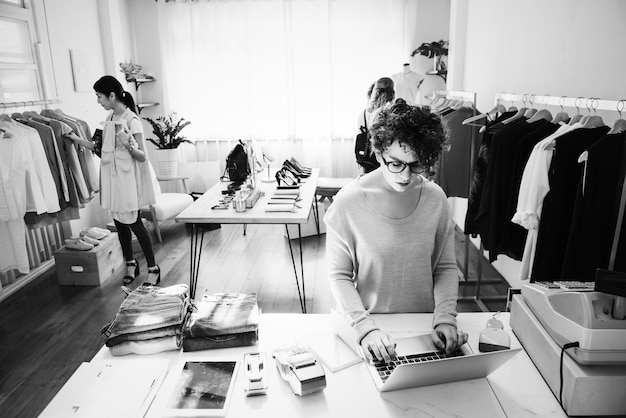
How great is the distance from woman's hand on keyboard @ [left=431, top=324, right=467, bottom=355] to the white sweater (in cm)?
16

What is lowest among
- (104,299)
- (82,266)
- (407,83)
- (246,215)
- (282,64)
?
(104,299)

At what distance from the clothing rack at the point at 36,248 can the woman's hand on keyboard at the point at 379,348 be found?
3095 mm

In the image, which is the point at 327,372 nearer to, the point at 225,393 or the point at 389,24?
the point at 225,393

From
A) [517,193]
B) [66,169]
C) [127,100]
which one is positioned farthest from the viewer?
[66,169]

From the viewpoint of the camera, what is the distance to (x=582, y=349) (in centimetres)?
107

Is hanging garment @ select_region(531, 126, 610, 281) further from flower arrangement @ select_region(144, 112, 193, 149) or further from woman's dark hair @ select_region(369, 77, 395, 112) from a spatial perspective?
flower arrangement @ select_region(144, 112, 193, 149)

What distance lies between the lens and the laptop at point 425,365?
3.51 feet

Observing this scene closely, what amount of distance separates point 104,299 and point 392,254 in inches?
108

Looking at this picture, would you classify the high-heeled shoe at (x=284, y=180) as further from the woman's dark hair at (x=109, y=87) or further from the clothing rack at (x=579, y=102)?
the clothing rack at (x=579, y=102)

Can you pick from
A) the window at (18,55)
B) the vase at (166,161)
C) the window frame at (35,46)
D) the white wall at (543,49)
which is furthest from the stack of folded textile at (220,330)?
the vase at (166,161)

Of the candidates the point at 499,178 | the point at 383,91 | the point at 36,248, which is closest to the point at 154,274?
the point at 36,248

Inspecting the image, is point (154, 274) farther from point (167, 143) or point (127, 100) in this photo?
point (167, 143)

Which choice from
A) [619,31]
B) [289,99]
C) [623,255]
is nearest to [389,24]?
[289,99]

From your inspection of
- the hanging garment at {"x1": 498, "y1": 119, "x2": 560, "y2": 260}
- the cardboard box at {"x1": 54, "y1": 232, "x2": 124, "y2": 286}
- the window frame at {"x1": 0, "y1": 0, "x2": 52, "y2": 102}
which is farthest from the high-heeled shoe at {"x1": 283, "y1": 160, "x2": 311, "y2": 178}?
the window frame at {"x1": 0, "y1": 0, "x2": 52, "y2": 102}
